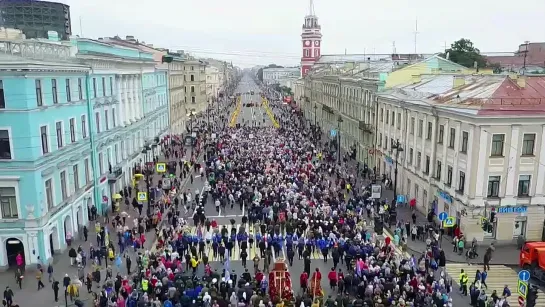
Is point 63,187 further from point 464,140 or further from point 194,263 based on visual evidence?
point 464,140

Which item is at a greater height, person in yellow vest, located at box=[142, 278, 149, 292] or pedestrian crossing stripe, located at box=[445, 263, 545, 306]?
person in yellow vest, located at box=[142, 278, 149, 292]

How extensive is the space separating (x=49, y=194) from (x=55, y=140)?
2862 millimetres

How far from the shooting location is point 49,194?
24.7m

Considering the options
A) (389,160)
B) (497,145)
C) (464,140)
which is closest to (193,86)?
(389,160)

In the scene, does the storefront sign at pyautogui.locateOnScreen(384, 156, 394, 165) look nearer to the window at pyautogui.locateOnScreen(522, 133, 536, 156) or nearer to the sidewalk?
the window at pyautogui.locateOnScreen(522, 133, 536, 156)

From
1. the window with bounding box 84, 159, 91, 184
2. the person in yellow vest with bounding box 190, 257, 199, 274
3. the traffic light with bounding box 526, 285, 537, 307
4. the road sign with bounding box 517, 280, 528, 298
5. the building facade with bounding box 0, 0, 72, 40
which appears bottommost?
the person in yellow vest with bounding box 190, 257, 199, 274

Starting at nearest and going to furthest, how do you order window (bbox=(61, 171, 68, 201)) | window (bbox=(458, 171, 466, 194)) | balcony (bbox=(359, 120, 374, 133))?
A: window (bbox=(61, 171, 68, 201)) → window (bbox=(458, 171, 466, 194)) → balcony (bbox=(359, 120, 374, 133))

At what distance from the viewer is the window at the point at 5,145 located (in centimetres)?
2281

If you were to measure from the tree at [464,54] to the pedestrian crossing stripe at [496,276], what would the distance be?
59.0m

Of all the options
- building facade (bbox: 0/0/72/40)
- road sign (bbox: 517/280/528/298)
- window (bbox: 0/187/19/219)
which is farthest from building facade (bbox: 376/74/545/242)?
building facade (bbox: 0/0/72/40)

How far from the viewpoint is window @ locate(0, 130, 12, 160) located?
22.8 metres

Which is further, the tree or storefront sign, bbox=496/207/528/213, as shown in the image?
the tree

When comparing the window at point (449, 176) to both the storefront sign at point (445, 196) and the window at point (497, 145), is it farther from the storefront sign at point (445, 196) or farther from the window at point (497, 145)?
the window at point (497, 145)

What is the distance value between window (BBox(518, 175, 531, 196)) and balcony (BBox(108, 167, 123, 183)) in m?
26.3
